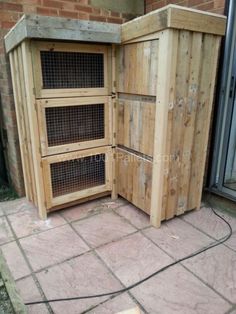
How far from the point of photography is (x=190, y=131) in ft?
6.93

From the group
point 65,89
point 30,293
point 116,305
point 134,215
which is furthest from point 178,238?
point 65,89

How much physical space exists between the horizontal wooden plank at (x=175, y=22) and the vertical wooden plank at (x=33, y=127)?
2.65 ft

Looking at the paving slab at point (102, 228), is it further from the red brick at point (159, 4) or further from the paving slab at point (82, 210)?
the red brick at point (159, 4)

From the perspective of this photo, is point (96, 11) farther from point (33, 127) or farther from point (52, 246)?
point (52, 246)

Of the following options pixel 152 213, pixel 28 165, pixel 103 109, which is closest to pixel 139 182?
pixel 152 213

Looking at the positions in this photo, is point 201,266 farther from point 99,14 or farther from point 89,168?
point 99,14

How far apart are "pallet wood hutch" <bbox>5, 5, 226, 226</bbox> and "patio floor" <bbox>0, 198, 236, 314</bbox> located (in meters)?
0.17

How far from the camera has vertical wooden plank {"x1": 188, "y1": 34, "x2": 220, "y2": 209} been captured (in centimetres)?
199

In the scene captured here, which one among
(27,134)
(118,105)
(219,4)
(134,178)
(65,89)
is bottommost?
(134,178)

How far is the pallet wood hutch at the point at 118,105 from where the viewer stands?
6.02 ft

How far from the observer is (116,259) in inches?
72.0

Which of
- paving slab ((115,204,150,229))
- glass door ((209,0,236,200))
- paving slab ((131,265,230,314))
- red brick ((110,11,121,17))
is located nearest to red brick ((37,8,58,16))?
red brick ((110,11,121,17))

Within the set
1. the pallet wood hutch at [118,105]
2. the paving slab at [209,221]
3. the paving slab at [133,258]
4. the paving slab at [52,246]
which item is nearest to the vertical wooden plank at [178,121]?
the pallet wood hutch at [118,105]

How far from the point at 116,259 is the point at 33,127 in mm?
1223
